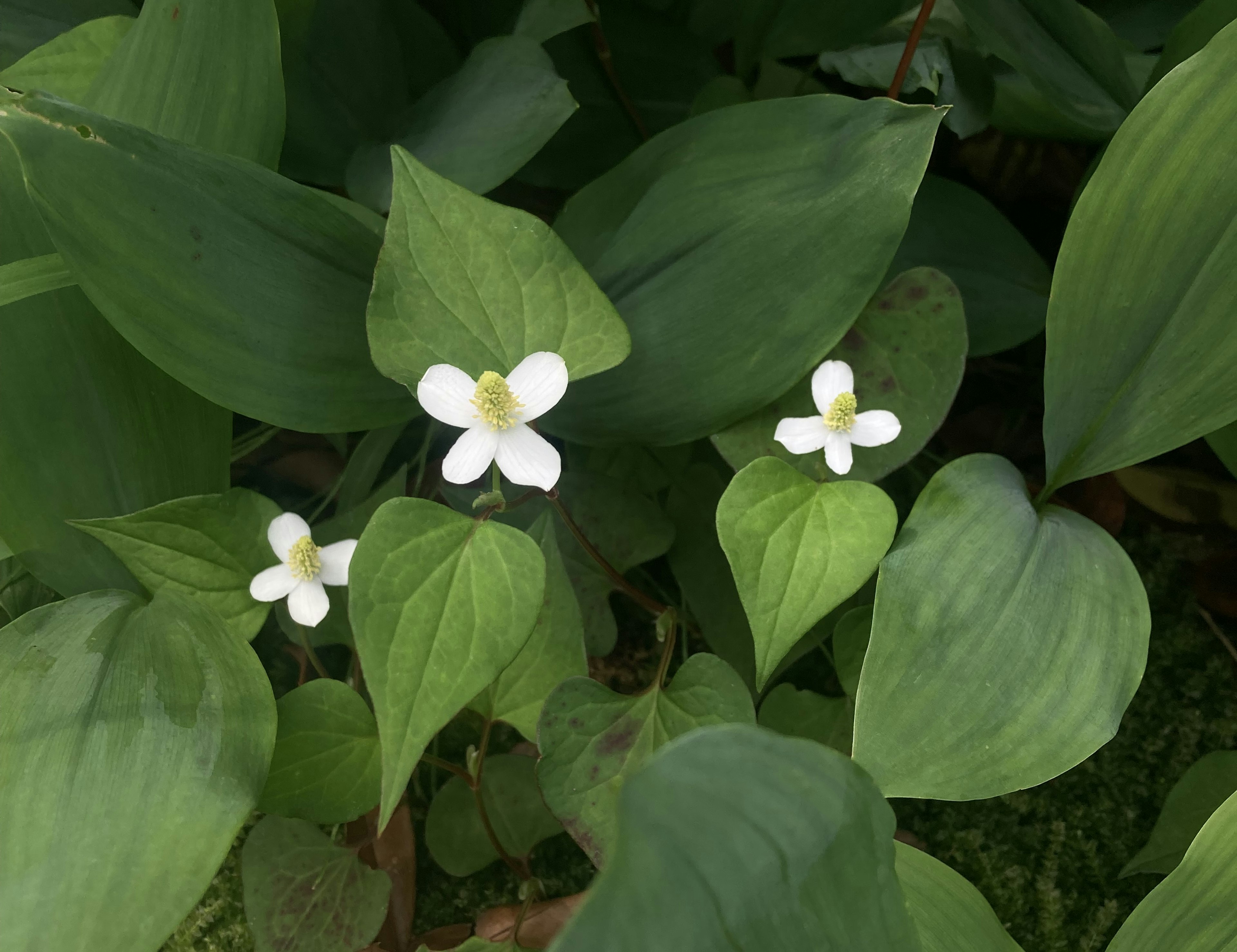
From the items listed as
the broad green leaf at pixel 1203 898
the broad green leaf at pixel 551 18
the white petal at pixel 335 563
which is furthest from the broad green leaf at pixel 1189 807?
the broad green leaf at pixel 551 18

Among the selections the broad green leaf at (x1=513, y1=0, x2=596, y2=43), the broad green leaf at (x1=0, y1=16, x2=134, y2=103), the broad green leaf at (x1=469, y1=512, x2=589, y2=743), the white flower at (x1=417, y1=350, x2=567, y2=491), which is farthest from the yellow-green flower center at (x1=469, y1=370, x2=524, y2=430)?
the broad green leaf at (x1=0, y1=16, x2=134, y2=103)

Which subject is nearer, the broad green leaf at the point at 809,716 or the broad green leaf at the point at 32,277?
the broad green leaf at the point at 32,277

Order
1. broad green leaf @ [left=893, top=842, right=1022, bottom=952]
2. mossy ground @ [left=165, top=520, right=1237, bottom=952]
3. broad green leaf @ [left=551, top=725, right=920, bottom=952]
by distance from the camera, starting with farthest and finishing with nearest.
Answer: mossy ground @ [left=165, top=520, right=1237, bottom=952] < broad green leaf @ [left=893, top=842, right=1022, bottom=952] < broad green leaf @ [left=551, top=725, right=920, bottom=952]

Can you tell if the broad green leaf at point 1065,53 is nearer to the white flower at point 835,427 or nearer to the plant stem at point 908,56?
the plant stem at point 908,56

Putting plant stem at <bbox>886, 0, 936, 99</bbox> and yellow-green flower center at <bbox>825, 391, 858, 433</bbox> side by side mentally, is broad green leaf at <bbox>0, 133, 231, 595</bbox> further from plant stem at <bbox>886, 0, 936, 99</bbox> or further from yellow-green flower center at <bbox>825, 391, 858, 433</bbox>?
plant stem at <bbox>886, 0, 936, 99</bbox>

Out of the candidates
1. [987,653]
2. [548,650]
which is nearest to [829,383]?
[987,653]

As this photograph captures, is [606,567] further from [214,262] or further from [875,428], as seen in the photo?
[214,262]
